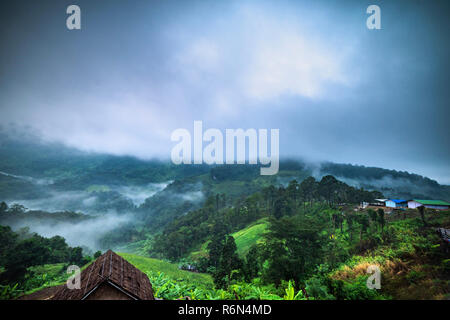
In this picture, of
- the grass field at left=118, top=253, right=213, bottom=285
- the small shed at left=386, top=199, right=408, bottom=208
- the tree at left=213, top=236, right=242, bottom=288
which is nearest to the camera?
the tree at left=213, top=236, right=242, bottom=288

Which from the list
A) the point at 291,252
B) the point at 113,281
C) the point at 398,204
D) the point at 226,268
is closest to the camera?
the point at 113,281

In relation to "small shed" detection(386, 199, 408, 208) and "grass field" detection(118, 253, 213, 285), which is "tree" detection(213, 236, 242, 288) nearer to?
"grass field" detection(118, 253, 213, 285)

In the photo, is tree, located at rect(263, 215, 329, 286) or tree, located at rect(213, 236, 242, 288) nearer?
tree, located at rect(263, 215, 329, 286)

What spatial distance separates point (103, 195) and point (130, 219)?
1794 centimetres

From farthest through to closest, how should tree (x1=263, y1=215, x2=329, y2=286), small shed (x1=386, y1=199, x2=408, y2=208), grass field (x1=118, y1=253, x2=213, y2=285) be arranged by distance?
grass field (x1=118, y1=253, x2=213, y2=285)
small shed (x1=386, y1=199, x2=408, y2=208)
tree (x1=263, y1=215, x2=329, y2=286)

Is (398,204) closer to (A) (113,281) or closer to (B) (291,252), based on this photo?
(B) (291,252)

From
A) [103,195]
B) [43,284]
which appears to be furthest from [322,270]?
[103,195]

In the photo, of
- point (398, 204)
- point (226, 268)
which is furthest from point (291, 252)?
point (398, 204)

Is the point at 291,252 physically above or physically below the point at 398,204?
below

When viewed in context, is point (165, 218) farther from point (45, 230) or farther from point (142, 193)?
point (142, 193)

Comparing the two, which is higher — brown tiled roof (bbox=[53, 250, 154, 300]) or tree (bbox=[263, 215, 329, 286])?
brown tiled roof (bbox=[53, 250, 154, 300])

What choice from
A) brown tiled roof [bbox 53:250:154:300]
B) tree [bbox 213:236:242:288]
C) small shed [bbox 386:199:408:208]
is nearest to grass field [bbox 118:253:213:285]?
tree [bbox 213:236:242:288]

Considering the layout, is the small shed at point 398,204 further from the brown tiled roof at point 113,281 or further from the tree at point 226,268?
the brown tiled roof at point 113,281

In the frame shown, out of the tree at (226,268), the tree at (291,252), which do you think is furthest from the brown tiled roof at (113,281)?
the tree at (291,252)
